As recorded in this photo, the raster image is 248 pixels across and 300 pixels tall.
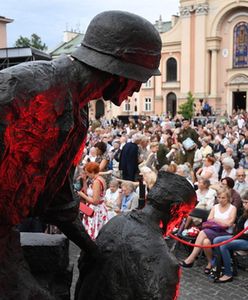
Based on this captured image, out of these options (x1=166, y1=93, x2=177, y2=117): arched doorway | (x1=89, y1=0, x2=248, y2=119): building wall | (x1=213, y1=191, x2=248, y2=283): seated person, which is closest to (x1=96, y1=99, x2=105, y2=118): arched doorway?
(x1=166, y1=93, x2=177, y2=117): arched doorway

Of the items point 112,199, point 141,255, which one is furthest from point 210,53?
point 141,255

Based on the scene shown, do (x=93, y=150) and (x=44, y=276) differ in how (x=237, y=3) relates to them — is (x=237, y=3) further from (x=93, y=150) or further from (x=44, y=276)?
(x=44, y=276)

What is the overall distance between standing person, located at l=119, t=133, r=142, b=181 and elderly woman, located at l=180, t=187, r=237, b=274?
2902 millimetres

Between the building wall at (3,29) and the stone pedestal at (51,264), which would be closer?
the stone pedestal at (51,264)

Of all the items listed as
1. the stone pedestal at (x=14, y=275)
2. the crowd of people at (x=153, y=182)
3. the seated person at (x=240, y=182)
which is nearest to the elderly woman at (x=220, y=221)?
the crowd of people at (x=153, y=182)

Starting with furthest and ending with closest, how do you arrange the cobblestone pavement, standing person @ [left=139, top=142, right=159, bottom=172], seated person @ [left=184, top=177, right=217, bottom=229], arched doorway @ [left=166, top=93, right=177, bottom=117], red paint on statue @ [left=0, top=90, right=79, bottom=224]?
arched doorway @ [left=166, top=93, right=177, bottom=117] < standing person @ [left=139, top=142, right=159, bottom=172] < seated person @ [left=184, top=177, right=217, bottom=229] < the cobblestone pavement < red paint on statue @ [left=0, top=90, right=79, bottom=224]

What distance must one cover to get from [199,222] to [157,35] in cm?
587

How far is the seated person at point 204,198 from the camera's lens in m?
7.17

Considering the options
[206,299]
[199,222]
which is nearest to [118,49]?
[206,299]

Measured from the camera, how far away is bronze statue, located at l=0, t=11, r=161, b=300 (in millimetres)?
1423

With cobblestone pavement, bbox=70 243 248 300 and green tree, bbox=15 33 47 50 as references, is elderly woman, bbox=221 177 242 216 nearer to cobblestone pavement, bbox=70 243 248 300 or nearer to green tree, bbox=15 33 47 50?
cobblestone pavement, bbox=70 243 248 300

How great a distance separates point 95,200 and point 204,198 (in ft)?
5.80

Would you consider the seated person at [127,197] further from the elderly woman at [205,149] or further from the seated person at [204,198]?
the elderly woman at [205,149]

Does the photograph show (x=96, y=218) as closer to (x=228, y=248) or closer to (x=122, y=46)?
(x=228, y=248)
